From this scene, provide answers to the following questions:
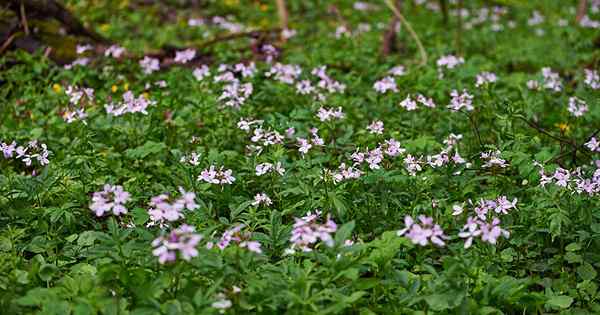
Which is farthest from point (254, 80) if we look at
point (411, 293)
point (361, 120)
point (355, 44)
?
point (411, 293)

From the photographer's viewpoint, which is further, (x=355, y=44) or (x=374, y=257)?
(x=355, y=44)

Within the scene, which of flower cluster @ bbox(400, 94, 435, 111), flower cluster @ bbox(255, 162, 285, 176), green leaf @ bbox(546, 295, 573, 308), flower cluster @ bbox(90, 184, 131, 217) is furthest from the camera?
flower cluster @ bbox(400, 94, 435, 111)

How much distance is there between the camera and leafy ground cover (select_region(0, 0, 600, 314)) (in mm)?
2424

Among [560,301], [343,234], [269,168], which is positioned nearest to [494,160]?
[560,301]

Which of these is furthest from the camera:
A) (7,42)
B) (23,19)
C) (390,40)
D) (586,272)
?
(390,40)

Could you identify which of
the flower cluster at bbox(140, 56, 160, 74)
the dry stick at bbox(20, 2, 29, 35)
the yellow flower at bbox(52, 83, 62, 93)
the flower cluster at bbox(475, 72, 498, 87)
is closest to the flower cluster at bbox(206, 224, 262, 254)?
the flower cluster at bbox(475, 72, 498, 87)

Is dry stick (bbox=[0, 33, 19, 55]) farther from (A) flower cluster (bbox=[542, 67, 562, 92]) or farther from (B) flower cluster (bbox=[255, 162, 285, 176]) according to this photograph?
(A) flower cluster (bbox=[542, 67, 562, 92])

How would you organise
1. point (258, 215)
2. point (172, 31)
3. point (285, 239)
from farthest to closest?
1. point (172, 31)
2. point (258, 215)
3. point (285, 239)

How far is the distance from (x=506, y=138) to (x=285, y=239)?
6.18ft

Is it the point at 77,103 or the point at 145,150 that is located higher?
the point at 77,103

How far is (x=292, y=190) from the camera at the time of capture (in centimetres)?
313

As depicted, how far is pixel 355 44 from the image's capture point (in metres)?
6.41

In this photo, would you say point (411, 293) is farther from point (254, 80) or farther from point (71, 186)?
point (254, 80)

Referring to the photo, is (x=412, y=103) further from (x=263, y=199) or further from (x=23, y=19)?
(x=23, y=19)
